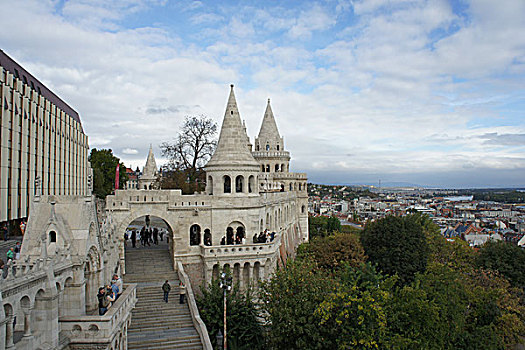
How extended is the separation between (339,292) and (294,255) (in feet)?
90.7

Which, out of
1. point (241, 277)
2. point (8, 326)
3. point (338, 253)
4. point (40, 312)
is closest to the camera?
point (8, 326)

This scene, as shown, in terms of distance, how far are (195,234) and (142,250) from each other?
4122 millimetres

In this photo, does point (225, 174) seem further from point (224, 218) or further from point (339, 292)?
point (339, 292)

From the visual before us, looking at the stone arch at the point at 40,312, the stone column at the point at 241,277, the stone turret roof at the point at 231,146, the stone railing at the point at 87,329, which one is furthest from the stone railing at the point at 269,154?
the stone arch at the point at 40,312

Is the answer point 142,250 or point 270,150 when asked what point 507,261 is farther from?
point 142,250

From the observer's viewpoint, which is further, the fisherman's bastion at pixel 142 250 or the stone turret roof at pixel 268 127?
the stone turret roof at pixel 268 127

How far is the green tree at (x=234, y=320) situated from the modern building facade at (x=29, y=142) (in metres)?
11.6

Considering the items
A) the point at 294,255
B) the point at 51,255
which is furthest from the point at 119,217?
the point at 294,255

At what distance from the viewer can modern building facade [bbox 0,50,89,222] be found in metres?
31.4

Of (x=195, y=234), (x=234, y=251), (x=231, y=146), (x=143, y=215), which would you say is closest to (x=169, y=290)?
(x=234, y=251)

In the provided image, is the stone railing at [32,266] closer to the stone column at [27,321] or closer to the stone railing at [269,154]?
the stone column at [27,321]

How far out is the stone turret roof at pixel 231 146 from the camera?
3031 centimetres

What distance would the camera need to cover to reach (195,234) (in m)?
29.8

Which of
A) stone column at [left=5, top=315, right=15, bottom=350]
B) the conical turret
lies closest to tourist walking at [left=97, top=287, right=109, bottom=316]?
stone column at [left=5, top=315, right=15, bottom=350]
